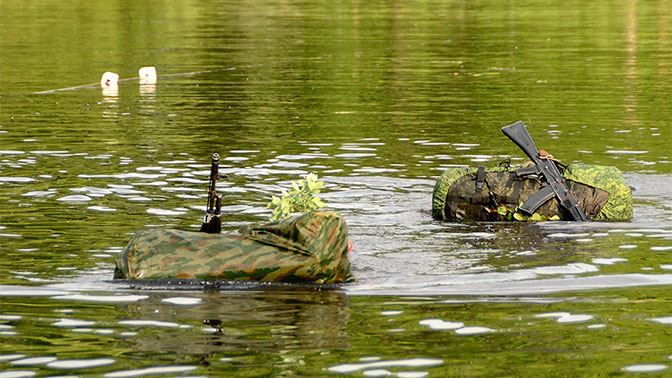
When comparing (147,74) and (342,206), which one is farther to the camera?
(147,74)

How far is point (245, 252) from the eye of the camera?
10.8 metres

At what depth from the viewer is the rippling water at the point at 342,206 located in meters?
9.02

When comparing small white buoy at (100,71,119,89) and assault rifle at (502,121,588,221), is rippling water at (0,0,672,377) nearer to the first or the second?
assault rifle at (502,121,588,221)

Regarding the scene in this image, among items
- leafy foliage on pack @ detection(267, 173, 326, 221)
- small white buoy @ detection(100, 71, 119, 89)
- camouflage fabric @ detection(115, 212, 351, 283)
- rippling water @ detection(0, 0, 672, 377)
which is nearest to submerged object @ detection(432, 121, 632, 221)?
rippling water @ detection(0, 0, 672, 377)

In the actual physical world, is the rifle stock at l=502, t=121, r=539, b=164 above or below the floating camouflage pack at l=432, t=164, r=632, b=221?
above

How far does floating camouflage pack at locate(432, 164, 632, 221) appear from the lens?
14.4 meters

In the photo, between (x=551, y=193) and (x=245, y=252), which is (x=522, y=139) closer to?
(x=551, y=193)

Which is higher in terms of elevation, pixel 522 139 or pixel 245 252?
pixel 522 139

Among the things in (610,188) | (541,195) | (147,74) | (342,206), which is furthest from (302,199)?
(147,74)

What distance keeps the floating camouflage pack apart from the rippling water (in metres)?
0.27

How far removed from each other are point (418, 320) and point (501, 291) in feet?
4.44

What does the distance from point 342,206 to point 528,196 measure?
2307mm

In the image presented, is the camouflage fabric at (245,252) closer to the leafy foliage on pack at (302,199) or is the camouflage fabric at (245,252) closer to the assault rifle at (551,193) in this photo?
the leafy foliage on pack at (302,199)

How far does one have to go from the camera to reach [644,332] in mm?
9414
